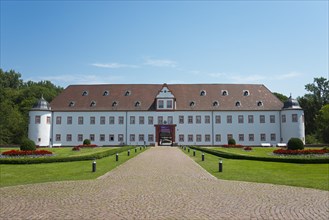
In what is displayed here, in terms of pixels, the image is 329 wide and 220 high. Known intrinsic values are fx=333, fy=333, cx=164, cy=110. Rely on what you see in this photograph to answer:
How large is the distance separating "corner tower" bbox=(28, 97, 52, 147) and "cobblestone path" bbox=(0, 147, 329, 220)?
41.5m

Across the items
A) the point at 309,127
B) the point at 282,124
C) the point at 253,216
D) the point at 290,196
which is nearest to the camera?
the point at 253,216

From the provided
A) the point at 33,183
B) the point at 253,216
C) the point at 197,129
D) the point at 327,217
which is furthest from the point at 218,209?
the point at 197,129

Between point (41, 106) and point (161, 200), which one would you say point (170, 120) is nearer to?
point (41, 106)

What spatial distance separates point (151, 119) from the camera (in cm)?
5425

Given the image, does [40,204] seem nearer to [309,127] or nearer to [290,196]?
[290,196]

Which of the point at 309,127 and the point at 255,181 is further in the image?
the point at 309,127

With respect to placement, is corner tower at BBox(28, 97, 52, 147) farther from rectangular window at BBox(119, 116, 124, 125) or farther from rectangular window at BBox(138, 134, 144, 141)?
rectangular window at BBox(138, 134, 144, 141)

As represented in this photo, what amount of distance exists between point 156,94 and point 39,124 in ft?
64.1

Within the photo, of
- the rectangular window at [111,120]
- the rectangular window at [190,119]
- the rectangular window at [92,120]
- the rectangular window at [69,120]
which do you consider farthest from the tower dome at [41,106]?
the rectangular window at [190,119]

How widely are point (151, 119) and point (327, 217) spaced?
4665 cm

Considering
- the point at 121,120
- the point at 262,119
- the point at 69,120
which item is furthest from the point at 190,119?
the point at 69,120

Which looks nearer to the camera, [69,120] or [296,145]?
[296,145]

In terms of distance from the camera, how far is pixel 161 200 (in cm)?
980

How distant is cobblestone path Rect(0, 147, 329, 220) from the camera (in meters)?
8.12
